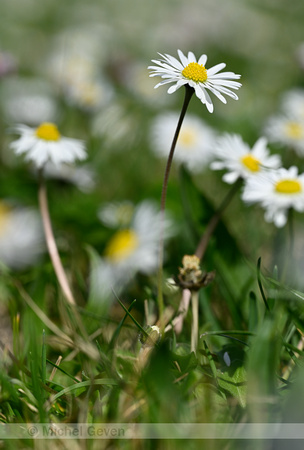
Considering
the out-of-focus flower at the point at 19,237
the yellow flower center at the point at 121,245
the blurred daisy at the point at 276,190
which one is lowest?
the out-of-focus flower at the point at 19,237

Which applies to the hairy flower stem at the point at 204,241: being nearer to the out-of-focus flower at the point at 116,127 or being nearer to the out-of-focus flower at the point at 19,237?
the out-of-focus flower at the point at 19,237

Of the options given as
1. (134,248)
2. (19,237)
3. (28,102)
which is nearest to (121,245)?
(134,248)

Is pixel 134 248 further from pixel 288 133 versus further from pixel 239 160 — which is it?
pixel 288 133

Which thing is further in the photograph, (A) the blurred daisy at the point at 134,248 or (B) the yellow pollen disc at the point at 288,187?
(A) the blurred daisy at the point at 134,248

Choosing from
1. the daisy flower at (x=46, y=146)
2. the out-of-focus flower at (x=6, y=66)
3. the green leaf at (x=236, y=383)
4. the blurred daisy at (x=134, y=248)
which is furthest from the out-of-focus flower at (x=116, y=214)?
the green leaf at (x=236, y=383)

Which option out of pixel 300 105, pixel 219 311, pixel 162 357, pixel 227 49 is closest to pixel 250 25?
pixel 227 49

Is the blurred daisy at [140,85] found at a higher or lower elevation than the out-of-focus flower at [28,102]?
higher

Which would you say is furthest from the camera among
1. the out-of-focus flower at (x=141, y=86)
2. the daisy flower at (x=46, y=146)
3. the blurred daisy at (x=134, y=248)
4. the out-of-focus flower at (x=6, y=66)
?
the out-of-focus flower at (x=141, y=86)
